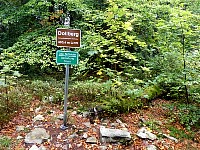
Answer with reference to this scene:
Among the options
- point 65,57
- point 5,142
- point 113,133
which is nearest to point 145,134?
point 113,133

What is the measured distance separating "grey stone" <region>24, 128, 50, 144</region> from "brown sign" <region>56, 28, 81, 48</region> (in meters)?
1.85

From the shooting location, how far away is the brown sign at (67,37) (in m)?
4.61

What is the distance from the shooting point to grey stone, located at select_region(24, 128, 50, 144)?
4.52 metres

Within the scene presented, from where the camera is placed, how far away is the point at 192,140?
5.41 meters

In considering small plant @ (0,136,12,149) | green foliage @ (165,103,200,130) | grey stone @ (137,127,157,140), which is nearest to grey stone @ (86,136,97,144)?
grey stone @ (137,127,157,140)

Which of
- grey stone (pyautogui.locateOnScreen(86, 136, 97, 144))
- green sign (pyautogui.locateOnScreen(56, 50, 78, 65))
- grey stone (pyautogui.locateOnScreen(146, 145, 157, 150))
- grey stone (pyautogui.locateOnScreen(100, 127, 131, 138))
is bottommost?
grey stone (pyautogui.locateOnScreen(146, 145, 157, 150))

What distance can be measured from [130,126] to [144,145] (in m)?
0.73

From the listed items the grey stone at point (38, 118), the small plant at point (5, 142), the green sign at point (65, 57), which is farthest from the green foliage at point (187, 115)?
the small plant at point (5, 142)

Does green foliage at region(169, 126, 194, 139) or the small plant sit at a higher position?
the small plant

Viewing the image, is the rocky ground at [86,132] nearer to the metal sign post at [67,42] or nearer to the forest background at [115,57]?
the forest background at [115,57]

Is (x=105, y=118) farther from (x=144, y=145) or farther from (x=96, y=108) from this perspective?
(x=144, y=145)

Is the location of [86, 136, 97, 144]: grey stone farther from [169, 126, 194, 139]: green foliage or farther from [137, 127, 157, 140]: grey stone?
[169, 126, 194, 139]: green foliage

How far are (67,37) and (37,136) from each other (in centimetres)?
211

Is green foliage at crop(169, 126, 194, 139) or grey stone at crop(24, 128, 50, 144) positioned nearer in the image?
grey stone at crop(24, 128, 50, 144)
